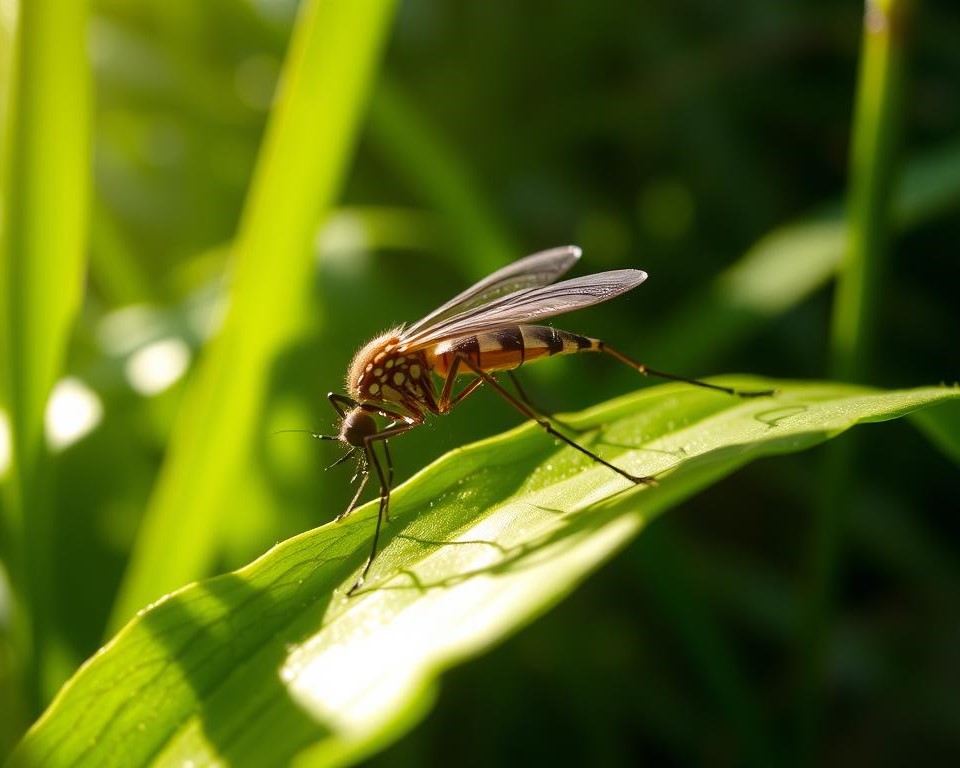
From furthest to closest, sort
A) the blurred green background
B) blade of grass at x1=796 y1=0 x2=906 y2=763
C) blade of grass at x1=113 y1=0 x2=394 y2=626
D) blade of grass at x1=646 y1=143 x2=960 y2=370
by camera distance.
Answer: blade of grass at x1=646 y1=143 x2=960 y2=370 → the blurred green background → blade of grass at x1=796 y1=0 x2=906 y2=763 → blade of grass at x1=113 y1=0 x2=394 y2=626

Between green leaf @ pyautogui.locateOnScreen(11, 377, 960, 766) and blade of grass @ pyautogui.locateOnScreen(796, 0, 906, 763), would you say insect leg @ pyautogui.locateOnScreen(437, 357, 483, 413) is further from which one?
blade of grass @ pyautogui.locateOnScreen(796, 0, 906, 763)

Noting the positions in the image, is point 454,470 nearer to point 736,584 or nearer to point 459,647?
point 459,647

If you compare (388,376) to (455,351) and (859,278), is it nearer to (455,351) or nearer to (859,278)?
(455,351)

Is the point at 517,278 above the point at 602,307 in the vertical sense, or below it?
above

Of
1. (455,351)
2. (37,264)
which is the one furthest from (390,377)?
(37,264)

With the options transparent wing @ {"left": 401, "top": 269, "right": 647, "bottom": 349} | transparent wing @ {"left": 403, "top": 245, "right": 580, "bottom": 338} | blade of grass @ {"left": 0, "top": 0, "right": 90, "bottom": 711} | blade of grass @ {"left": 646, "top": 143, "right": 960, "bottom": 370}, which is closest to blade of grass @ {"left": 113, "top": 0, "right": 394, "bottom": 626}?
blade of grass @ {"left": 0, "top": 0, "right": 90, "bottom": 711}

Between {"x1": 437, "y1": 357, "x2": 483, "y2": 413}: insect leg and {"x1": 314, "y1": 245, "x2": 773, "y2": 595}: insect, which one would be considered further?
{"x1": 437, "y1": 357, "x2": 483, "y2": 413}: insect leg

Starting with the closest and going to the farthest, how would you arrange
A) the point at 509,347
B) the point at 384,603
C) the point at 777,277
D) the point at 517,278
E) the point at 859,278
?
the point at 384,603, the point at 859,278, the point at 509,347, the point at 517,278, the point at 777,277

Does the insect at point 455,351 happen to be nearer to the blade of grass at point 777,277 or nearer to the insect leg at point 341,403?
the insect leg at point 341,403
